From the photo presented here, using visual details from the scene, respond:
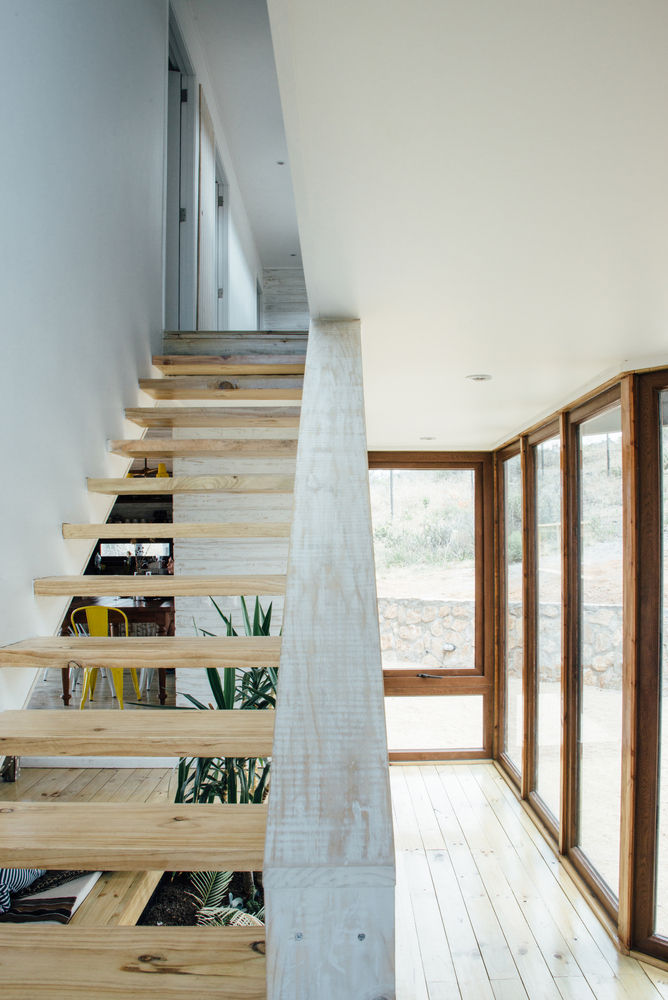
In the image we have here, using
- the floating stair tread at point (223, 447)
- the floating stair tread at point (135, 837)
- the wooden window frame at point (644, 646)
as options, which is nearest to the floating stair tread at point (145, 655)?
the floating stair tread at point (135, 837)

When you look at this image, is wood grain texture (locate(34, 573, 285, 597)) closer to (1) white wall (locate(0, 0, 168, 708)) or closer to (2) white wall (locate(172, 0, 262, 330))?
(1) white wall (locate(0, 0, 168, 708))

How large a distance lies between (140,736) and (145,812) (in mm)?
169

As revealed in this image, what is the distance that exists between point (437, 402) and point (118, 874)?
2.91 m

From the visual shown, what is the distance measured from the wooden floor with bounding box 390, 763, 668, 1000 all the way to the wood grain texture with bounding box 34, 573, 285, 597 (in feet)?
7.09

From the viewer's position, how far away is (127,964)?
93cm

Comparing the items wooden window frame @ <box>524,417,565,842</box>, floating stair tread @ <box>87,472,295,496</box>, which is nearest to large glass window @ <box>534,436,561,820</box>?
wooden window frame @ <box>524,417,565,842</box>

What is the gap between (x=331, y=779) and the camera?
60 centimetres

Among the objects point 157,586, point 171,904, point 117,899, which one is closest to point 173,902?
point 171,904

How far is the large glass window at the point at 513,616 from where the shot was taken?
4.96 meters

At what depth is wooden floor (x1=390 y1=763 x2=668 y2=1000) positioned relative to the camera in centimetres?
294

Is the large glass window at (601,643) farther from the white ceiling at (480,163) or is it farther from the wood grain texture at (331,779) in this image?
the wood grain texture at (331,779)

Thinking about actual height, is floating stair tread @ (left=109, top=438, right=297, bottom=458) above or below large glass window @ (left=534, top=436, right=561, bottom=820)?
above

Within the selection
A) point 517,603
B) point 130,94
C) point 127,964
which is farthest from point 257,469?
point 127,964

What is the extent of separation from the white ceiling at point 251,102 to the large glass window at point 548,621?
135 inches
